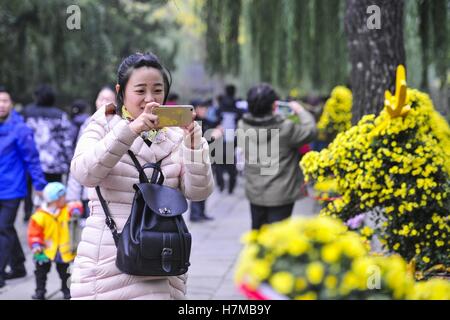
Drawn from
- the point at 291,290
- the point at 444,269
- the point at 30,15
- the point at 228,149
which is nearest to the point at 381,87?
the point at 444,269

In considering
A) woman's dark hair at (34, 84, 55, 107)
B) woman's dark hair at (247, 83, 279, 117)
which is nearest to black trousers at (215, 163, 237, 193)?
woman's dark hair at (34, 84, 55, 107)

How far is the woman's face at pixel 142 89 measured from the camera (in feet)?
11.6

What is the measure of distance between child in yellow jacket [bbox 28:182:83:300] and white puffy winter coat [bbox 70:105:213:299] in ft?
10.4

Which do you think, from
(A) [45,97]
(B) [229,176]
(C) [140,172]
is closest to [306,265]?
(C) [140,172]

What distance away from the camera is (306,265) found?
2242 millimetres

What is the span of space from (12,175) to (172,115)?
14.8 ft

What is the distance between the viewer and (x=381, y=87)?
6.15m

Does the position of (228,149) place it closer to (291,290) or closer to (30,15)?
(30,15)

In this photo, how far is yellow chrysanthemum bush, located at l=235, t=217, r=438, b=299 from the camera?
7.34 ft

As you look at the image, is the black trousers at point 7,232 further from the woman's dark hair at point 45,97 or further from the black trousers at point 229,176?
the black trousers at point 229,176

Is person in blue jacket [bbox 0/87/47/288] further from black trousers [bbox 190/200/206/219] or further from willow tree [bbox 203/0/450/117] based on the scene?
black trousers [bbox 190/200/206/219]

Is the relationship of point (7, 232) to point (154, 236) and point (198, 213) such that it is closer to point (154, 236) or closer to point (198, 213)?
point (198, 213)

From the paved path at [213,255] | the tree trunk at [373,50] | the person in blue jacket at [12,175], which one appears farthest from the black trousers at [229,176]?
the tree trunk at [373,50]

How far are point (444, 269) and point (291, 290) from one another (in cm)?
319
